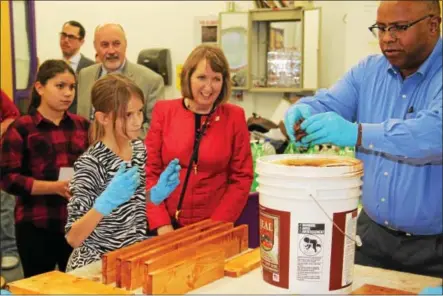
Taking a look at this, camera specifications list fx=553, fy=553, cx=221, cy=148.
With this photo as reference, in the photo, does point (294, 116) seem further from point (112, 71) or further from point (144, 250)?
point (112, 71)

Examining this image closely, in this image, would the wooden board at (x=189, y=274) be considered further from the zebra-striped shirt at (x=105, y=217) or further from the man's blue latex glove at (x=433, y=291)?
the man's blue latex glove at (x=433, y=291)

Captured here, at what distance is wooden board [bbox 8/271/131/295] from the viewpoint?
1183mm

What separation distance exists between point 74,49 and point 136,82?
560mm

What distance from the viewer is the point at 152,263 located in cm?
123

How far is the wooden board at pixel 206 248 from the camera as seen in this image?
1230 mm

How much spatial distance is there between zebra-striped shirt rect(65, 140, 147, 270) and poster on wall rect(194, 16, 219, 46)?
2.88 metres

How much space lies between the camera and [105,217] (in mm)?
1557

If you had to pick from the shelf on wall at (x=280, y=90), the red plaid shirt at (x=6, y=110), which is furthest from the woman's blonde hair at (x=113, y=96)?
the shelf on wall at (x=280, y=90)

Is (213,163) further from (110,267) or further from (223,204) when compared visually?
(110,267)

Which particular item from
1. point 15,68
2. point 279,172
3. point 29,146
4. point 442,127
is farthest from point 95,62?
point 15,68

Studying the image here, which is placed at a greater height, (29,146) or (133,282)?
(29,146)

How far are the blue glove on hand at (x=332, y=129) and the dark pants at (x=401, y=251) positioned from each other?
17.0 inches

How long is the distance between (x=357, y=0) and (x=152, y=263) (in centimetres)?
297

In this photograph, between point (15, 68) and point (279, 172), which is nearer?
point (279, 172)
